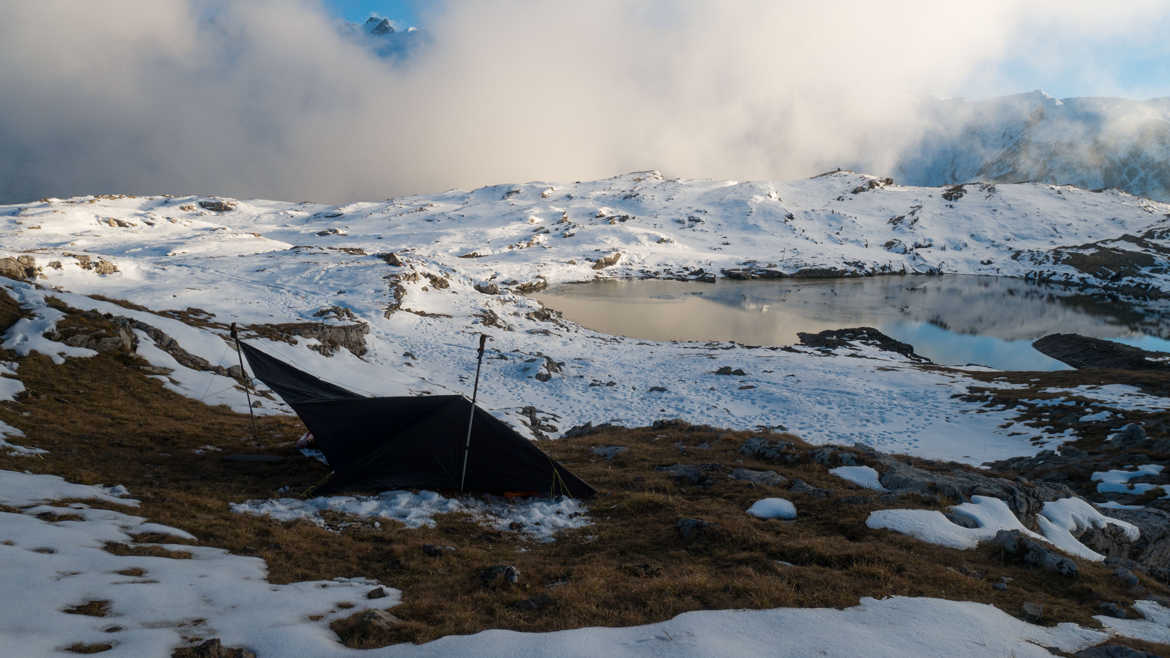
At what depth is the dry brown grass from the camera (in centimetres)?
684

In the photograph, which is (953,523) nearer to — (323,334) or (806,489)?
(806,489)

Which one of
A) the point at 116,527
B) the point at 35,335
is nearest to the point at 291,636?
the point at 116,527

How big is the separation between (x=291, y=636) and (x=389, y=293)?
48.6m

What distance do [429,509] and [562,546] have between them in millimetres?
3245

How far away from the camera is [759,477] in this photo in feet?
44.1

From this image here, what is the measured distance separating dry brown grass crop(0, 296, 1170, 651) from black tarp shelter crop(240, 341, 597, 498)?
3.72 ft

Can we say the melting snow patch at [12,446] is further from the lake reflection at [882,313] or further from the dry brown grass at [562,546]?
the lake reflection at [882,313]

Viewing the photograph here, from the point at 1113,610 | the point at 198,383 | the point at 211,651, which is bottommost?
the point at 1113,610

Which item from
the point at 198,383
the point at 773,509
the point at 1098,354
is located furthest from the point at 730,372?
the point at 1098,354

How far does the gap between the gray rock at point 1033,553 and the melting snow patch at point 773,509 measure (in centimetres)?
350

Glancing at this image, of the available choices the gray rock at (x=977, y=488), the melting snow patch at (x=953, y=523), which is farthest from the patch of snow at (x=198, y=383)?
the gray rock at (x=977, y=488)

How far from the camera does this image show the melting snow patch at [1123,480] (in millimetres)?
15017

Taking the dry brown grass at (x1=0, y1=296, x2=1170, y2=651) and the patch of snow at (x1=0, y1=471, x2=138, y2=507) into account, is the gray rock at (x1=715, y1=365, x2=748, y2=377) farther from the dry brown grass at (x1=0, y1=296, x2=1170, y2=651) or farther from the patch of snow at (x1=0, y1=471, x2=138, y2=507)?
the patch of snow at (x1=0, y1=471, x2=138, y2=507)

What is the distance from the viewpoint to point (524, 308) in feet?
196
